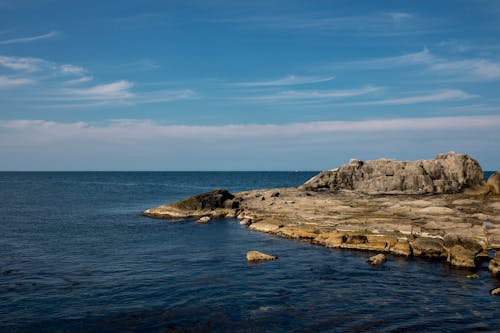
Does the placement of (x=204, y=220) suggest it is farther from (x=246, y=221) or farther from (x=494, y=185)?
(x=494, y=185)

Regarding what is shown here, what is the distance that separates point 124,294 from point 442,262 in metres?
28.3

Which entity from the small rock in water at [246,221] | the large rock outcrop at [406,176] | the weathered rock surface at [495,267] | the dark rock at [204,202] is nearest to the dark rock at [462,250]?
the weathered rock surface at [495,267]

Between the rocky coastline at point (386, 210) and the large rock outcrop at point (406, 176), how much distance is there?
0.20 m

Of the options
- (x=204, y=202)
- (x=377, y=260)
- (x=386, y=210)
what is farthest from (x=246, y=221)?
(x=377, y=260)

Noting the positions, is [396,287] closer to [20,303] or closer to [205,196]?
[20,303]

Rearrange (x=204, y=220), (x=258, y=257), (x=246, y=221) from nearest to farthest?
(x=258, y=257)
(x=246, y=221)
(x=204, y=220)

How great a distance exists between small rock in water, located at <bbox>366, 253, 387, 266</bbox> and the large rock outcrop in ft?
173

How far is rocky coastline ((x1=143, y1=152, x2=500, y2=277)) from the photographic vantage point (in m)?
41.7

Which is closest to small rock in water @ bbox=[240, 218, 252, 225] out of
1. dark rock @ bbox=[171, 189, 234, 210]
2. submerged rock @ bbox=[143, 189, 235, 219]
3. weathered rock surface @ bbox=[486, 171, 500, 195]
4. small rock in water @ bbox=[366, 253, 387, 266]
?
submerged rock @ bbox=[143, 189, 235, 219]

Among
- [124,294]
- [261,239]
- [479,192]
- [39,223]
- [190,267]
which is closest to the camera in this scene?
[124,294]

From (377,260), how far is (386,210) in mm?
24347

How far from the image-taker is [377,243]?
43.1 metres

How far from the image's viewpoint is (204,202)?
7544 cm

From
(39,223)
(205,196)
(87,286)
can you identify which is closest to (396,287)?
(87,286)
